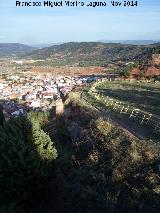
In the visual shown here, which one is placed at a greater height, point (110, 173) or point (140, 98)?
point (140, 98)

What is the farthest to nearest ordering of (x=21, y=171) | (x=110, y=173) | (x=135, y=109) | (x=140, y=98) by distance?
1. (x=140, y=98)
2. (x=135, y=109)
3. (x=21, y=171)
4. (x=110, y=173)

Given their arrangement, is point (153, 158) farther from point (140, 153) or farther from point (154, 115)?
point (154, 115)

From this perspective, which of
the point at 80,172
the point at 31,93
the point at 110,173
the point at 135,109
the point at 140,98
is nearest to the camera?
the point at 110,173

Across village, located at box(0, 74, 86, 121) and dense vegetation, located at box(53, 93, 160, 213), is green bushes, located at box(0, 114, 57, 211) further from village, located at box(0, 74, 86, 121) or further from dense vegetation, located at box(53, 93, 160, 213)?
village, located at box(0, 74, 86, 121)

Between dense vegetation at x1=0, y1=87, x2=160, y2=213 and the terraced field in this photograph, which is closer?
dense vegetation at x1=0, y1=87, x2=160, y2=213

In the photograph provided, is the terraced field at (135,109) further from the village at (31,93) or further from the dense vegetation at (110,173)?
the village at (31,93)

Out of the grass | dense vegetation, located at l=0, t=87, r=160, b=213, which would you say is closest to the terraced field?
the grass

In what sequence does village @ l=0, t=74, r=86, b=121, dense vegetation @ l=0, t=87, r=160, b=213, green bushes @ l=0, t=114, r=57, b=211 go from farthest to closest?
village @ l=0, t=74, r=86, b=121, green bushes @ l=0, t=114, r=57, b=211, dense vegetation @ l=0, t=87, r=160, b=213

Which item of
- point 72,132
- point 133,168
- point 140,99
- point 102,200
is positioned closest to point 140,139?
point 133,168

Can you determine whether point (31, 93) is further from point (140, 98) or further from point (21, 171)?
point (21, 171)

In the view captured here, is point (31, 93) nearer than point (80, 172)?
No

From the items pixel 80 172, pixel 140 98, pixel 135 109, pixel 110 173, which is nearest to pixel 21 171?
pixel 80 172

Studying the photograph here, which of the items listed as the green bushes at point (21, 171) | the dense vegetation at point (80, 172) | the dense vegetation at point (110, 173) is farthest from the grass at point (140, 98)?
the green bushes at point (21, 171)

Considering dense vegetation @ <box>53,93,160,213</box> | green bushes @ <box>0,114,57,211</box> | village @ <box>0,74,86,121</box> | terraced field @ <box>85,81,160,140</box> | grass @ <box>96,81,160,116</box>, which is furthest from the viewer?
village @ <box>0,74,86,121</box>
